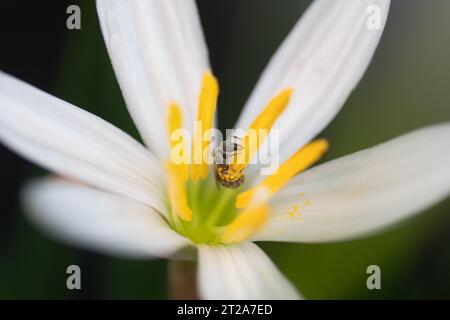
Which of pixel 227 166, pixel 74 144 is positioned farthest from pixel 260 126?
pixel 74 144

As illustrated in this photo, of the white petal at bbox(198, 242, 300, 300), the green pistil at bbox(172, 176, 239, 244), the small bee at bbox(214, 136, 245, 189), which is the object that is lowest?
the white petal at bbox(198, 242, 300, 300)

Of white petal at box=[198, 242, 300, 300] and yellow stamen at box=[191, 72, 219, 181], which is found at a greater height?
yellow stamen at box=[191, 72, 219, 181]

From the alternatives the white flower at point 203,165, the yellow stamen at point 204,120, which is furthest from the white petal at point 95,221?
the yellow stamen at point 204,120

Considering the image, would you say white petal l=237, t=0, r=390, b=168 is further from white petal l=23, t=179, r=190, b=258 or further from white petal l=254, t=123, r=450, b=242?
white petal l=23, t=179, r=190, b=258

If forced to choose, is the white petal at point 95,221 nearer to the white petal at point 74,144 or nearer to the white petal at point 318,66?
the white petal at point 74,144

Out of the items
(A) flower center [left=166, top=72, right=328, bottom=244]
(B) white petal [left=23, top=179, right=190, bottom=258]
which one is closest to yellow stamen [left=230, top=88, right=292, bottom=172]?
(A) flower center [left=166, top=72, right=328, bottom=244]

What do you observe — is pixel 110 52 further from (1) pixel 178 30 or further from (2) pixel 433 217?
(2) pixel 433 217

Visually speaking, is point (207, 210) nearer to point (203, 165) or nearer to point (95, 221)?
point (203, 165)
